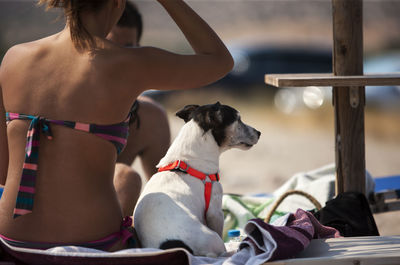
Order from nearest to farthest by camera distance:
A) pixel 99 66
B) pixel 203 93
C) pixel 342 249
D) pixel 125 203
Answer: pixel 99 66 < pixel 342 249 < pixel 125 203 < pixel 203 93

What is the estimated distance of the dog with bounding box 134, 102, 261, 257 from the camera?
2740 mm

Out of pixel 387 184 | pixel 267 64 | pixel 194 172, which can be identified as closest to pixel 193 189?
pixel 194 172

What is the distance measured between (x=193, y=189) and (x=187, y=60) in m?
0.77

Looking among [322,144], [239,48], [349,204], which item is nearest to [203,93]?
[239,48]

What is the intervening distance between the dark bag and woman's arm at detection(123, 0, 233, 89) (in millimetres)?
1247

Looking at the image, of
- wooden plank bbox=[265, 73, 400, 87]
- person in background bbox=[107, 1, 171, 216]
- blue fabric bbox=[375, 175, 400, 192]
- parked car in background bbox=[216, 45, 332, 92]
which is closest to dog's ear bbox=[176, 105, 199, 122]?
wooden plank bbox=[265, 73, 400, 87]

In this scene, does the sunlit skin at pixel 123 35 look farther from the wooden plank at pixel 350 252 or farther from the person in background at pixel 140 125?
the wooden plank at pixel 350 252

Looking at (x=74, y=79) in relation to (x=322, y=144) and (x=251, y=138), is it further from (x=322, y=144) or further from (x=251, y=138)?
(x=322, y=144)

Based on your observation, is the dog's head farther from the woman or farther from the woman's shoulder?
the woman's shoulder

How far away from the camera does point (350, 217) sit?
3387 millimetres

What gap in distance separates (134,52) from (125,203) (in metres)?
1.59

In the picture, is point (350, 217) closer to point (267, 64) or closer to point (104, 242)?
point (104, 242)

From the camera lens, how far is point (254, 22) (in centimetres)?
2533

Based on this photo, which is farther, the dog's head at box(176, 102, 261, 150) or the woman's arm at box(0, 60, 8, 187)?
the dog's head at box(176, 102, 261, 150)
